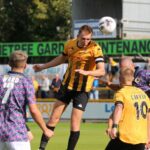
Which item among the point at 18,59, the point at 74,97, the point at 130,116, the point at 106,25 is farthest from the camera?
the point at 106,25

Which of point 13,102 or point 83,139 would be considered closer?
point 13,102

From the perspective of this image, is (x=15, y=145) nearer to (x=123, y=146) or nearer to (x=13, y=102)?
(x=13, y=102)

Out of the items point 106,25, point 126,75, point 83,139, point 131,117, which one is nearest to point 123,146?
point 131,117

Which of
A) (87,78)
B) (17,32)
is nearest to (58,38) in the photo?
(17,32)

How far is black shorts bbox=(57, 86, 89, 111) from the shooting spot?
41.7ft

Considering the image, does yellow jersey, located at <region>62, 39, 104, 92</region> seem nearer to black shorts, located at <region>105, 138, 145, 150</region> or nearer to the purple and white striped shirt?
black shorts, located at <region>105, 138, 145, 150</region>

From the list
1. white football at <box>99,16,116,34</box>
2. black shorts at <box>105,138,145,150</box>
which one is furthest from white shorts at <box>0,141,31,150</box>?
white football at <box>99,16,116,34</box>

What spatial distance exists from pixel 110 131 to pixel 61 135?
Result: 1018 cm

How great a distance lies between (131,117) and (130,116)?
20 mm

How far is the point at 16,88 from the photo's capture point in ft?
30.4

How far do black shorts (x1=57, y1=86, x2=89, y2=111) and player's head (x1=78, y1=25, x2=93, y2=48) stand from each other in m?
0.83

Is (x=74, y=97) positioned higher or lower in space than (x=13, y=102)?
lower

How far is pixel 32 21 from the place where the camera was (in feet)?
181

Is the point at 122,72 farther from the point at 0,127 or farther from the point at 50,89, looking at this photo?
the point at 50,89
